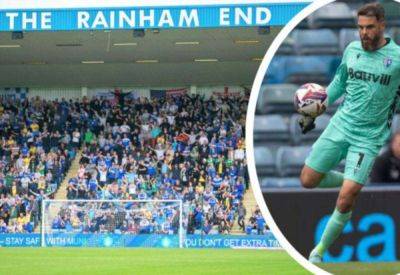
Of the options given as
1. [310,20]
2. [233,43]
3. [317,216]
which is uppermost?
[233,43]

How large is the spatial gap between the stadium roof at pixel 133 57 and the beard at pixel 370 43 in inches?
873

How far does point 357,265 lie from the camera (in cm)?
782

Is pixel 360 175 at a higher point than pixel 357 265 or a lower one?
higher

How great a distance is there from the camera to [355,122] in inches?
297

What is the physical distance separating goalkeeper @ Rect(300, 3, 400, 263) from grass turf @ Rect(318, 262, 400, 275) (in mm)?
181

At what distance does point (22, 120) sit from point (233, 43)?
8.12 meters

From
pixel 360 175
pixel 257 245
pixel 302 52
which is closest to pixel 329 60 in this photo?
pixel 302 52

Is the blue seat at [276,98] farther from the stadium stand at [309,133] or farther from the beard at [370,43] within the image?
the beard at [370,43]

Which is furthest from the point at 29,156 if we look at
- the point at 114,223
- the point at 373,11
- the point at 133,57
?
the point at 373,11

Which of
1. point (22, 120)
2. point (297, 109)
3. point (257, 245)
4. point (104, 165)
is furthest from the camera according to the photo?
point (22, 120)

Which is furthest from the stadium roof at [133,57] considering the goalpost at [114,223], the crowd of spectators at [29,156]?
the goalpost at [114,223]

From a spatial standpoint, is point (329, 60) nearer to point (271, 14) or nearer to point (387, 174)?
point (387, 174)

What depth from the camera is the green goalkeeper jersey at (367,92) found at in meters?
7.41

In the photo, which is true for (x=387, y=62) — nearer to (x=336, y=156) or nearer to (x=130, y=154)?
(x=336, y=156)
